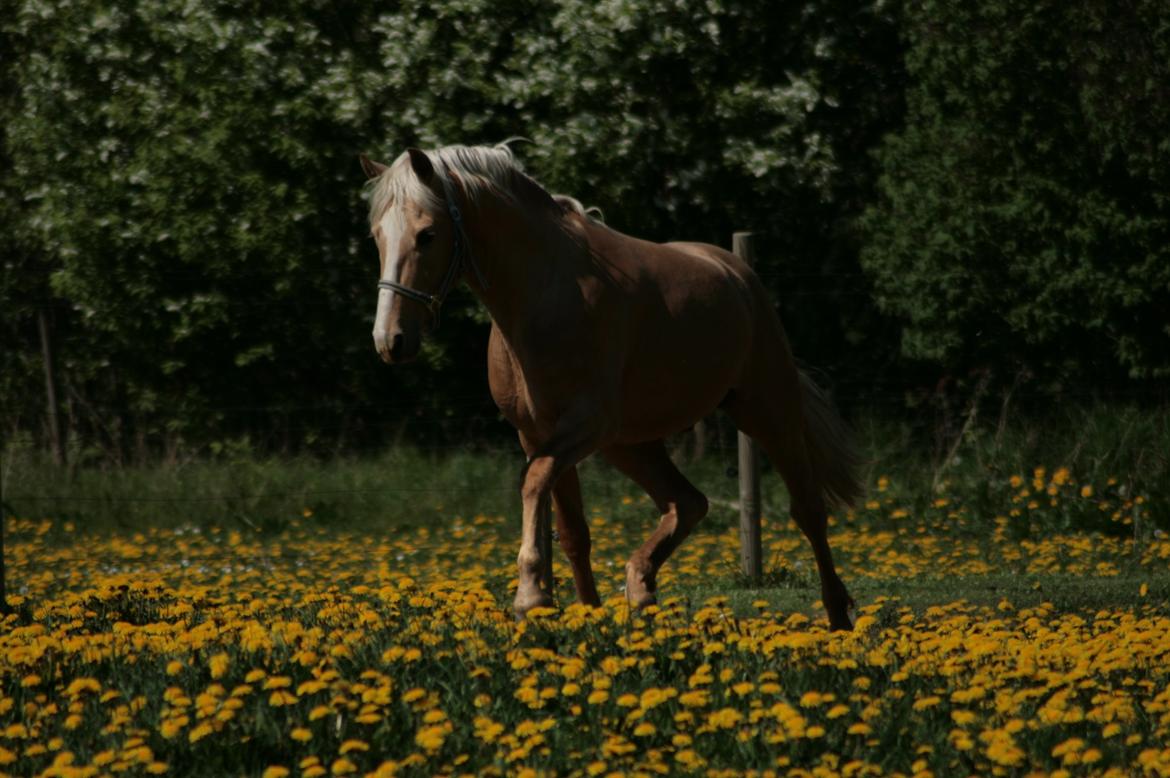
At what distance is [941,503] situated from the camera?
11523 mm

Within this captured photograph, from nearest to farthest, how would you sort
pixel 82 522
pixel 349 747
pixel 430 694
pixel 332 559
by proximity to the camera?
pixel 349 747 → pixel 430 694 → pixel 332 559 → pixel 82 522

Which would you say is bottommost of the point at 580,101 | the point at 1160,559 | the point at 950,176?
the point at 1160,559

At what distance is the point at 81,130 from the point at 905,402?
7092 mm

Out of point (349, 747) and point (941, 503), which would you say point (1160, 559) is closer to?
point (941, 503)

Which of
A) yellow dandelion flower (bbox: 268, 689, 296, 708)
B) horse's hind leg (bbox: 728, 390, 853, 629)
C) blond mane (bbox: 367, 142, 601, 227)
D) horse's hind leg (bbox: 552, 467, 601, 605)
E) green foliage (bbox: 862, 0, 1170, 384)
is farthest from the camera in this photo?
green foliage (bbox: 862, 0, 1170, 384)

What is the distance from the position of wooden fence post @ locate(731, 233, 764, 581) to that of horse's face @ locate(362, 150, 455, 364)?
3809mm

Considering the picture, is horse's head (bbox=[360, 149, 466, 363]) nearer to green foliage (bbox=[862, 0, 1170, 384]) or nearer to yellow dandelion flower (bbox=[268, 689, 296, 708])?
yellow dandelion flower (bbox=[268, 689, 296, 708])

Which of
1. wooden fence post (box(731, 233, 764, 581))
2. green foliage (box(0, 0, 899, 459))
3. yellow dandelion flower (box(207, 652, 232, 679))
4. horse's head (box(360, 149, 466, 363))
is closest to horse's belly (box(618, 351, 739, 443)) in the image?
horse's head (box(360, 149, 466, 363))

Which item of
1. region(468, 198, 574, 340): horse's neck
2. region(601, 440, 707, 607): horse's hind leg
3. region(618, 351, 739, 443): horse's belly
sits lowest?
region(601, 440, 707, 607): horse's hind leg

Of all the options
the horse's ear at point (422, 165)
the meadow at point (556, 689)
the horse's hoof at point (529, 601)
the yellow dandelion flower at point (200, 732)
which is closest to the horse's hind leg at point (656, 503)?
the meadow at point (556, 689)

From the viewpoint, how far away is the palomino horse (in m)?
6.12

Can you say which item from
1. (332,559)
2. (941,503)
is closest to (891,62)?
(941,503)

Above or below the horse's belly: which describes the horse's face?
above

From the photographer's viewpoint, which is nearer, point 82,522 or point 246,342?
point 82,522
